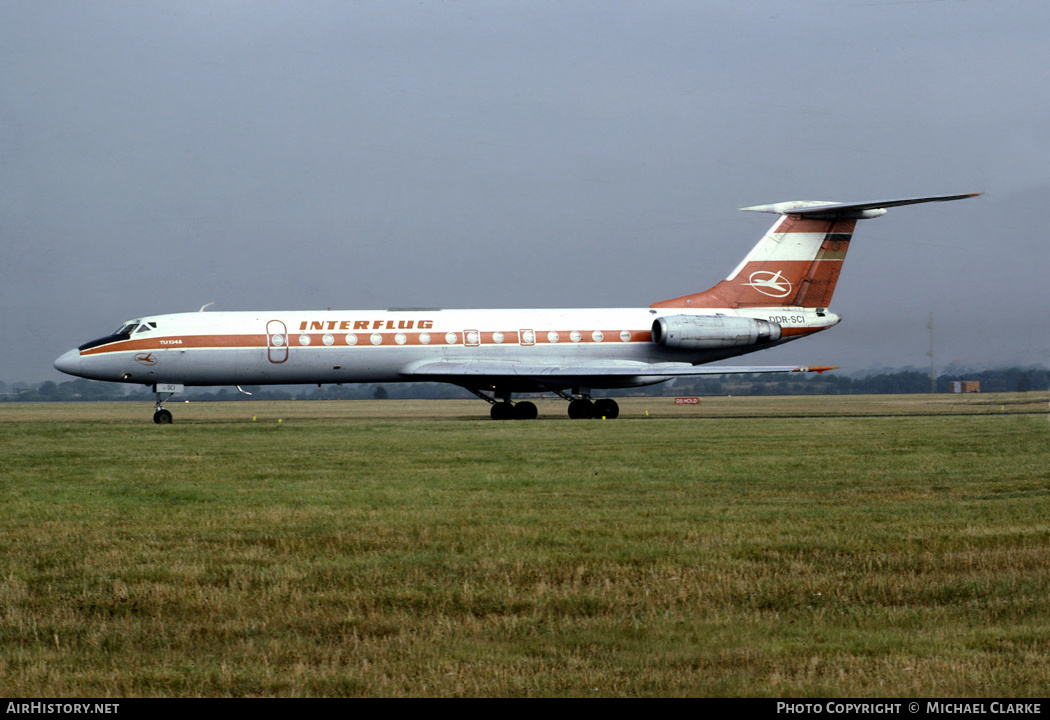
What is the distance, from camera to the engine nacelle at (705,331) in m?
34.6

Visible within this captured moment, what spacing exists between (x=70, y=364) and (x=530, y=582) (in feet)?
92.0

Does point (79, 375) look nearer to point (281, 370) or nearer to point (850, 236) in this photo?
point (281, 370)

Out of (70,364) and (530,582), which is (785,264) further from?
(530,582)

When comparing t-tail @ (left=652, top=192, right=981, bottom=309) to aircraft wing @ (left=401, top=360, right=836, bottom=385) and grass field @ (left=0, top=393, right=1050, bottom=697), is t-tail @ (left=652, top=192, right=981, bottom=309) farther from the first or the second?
grass field @ (left=0, top=393, right=1050, bottom=697)

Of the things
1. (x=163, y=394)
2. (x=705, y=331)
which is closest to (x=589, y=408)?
(x=705, y=331)

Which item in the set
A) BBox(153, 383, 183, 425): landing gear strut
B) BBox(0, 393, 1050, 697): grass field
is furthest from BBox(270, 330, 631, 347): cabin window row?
BBox(0, 393, 1050, 697): grass field

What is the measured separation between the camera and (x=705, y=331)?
34875 millimetres

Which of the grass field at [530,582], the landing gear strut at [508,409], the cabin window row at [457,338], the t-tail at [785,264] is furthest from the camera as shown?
the t-tail at [785,264]

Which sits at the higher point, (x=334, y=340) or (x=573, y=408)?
(x=334, y=340)

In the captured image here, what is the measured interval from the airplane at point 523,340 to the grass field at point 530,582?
1708cm

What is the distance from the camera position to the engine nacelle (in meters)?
34.6

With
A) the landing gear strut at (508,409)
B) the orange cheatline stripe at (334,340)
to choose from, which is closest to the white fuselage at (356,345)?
the orange cheatline stripe at (334,340)

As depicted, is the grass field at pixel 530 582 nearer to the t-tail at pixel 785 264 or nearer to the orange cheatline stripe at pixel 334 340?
the orange cheatline stripe at pixel 334 340
